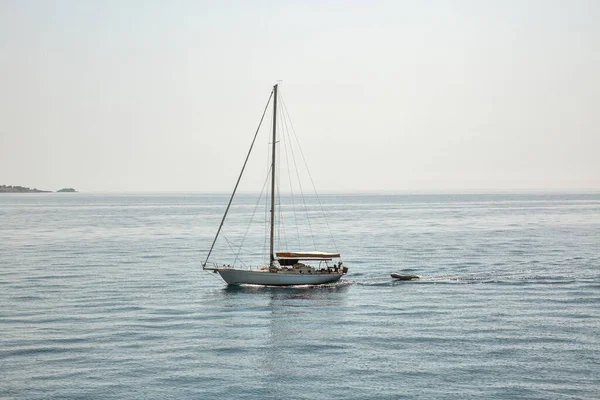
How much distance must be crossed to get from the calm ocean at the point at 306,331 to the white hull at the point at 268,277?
1.22m

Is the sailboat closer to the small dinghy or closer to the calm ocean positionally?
the calm ocean

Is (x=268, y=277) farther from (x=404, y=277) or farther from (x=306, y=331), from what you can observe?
(x=306, y=331)

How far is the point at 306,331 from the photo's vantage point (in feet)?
182

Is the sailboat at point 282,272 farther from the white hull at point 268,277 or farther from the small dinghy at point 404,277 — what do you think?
the small dinghy at point 404,277

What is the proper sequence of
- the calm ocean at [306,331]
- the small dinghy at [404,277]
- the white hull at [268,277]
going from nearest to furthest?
the calm ocean at [306,331] < the white hull at [268,277] < the small dinghy at [404,277]

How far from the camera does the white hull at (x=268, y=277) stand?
74644 millimetres

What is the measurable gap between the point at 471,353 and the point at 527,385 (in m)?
7.02

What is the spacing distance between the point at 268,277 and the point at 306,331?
19750 millimetres

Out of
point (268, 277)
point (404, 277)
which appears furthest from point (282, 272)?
point (404, 277)

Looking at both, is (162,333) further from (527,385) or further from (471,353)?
(527,385)

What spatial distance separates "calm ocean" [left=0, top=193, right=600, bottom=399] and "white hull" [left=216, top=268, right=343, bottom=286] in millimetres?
1219

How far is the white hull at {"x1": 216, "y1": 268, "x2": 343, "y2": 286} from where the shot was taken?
245 feet

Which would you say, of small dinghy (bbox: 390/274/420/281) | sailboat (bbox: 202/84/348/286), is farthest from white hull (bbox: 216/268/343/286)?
small dinghy (bbox: 390/274/420/281)

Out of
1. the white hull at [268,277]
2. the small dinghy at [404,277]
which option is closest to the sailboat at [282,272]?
the white hull at [268,277]
